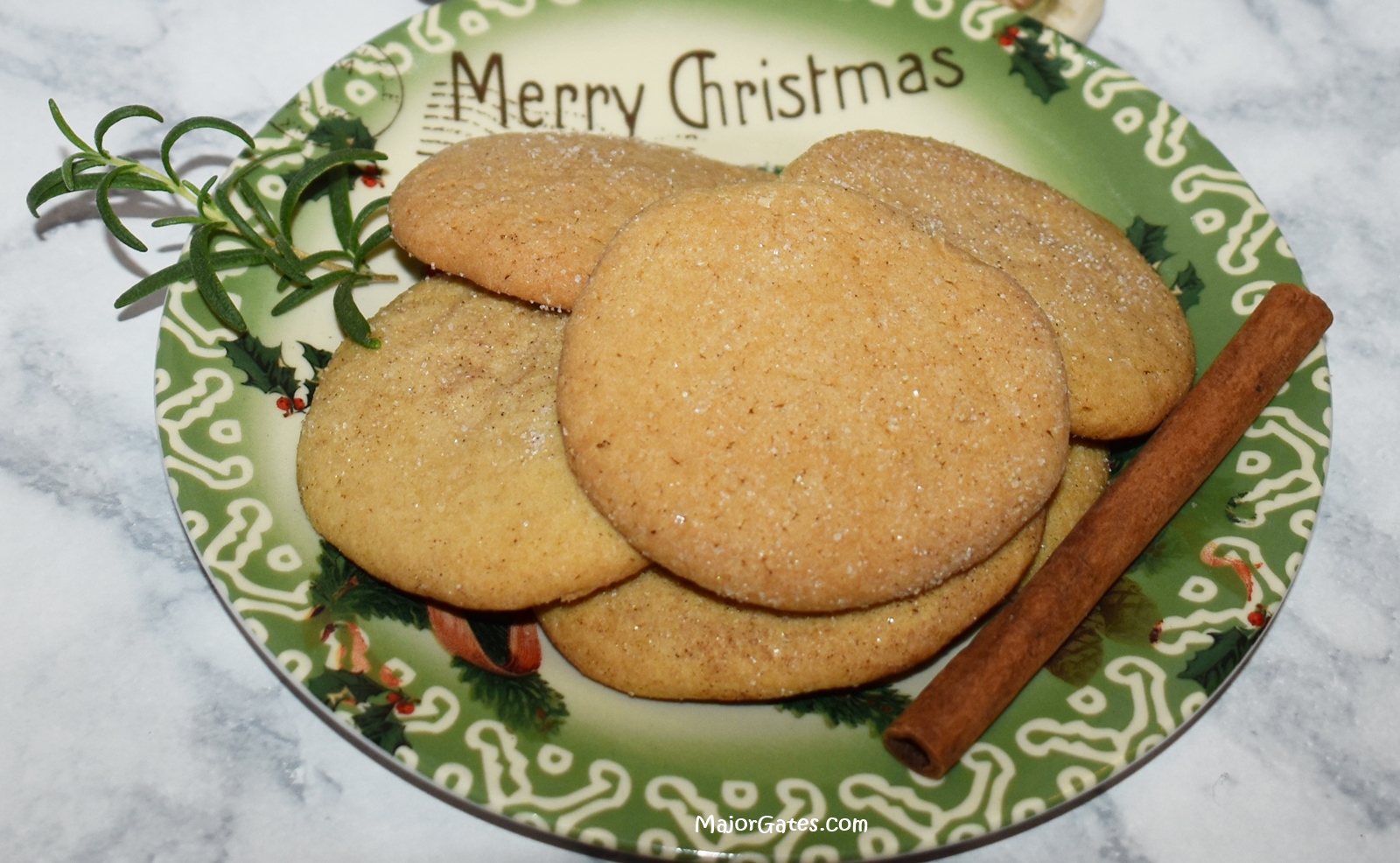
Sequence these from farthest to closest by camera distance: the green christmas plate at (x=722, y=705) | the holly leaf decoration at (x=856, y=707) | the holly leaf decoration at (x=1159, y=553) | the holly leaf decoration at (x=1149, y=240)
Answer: the holly leaf decoration at (x=1149, y=240), the holly leaf decoration at (x=1159, y=553), the holly leaf decoration at (x=856, y=707), the green christmas plate at (x=722, y=705)

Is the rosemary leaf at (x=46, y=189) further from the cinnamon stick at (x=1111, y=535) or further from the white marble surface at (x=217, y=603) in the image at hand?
the cinnamon stick at (x=1111, y=535)

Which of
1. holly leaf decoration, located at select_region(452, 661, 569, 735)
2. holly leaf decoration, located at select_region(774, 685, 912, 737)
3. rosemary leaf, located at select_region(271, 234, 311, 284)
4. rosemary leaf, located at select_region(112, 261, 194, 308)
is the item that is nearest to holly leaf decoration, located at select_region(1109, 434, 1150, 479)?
holly leaf decoration, located at select_region(774, 685, 912, 737)

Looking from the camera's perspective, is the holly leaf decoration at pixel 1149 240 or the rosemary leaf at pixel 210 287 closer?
the rosemary leaf at pixel 210 287

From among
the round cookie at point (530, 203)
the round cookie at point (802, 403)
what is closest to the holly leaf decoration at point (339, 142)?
the round cookie at point (530, 203)

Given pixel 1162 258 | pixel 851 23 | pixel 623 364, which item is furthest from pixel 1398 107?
pixel 623 364

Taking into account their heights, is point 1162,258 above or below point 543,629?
above

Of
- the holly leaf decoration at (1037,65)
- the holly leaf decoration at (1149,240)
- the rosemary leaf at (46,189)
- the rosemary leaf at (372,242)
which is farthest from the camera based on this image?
the holly leaf decoration at (1037,65)

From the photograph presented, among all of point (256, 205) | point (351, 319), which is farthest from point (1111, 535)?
point (256, 205)

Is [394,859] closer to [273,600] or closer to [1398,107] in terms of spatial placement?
[273,600]
